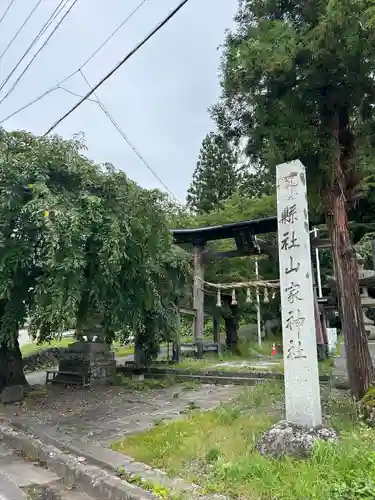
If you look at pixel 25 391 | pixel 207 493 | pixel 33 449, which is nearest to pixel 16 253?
pixel 33 449

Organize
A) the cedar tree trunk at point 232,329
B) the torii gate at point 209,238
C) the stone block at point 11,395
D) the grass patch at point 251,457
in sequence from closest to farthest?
1. the grass patch at point 251,457
2. the stone block at point 11,395
3. the torii gate at point 209,238
4. the cedar tree trunk at point 232,329

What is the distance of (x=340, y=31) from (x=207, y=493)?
17.4 ft

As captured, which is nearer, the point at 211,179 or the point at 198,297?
the point at 198,297

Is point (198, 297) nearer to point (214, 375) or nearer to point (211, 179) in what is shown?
point (214, 375)

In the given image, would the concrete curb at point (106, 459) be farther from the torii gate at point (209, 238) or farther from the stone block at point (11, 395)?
the torii gate at point (209, 238)

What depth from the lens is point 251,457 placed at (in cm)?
369

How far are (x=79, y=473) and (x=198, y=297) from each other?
889 cm

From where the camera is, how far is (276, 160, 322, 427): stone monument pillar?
411 cm

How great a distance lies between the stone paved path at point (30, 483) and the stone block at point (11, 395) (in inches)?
120

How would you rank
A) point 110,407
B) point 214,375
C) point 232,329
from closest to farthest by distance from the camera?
point 110,407, point 214,375, point 232,329

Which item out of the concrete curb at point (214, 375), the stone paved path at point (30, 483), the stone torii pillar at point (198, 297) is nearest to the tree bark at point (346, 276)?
the concrete curb at point (214, 375)

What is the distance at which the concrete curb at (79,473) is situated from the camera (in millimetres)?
3494

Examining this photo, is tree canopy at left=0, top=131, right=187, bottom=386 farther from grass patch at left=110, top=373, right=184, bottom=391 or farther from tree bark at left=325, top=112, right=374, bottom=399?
tree bark at left=325, top=112, right=374, bottom=399

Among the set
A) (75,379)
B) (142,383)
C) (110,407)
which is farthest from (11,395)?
(142,383)
